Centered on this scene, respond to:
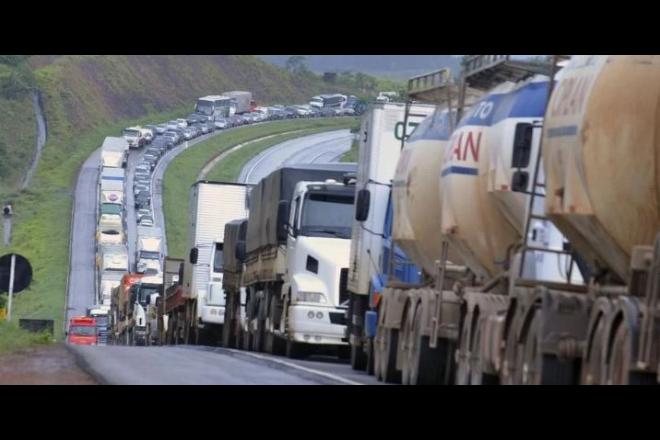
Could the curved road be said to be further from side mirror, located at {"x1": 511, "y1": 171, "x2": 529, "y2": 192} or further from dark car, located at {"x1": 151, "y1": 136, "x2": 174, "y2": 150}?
dark car, located at {"x1": 151, "y1": 136, "x2": 174, "y2": 150}

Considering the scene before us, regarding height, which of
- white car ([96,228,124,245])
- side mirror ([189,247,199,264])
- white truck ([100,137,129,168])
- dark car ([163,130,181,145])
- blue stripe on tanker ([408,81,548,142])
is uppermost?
dark car ([163,130,181,145])

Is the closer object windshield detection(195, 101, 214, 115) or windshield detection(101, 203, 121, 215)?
windshield detection(101, 203, 121, 215)

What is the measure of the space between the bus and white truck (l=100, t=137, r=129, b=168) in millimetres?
13054

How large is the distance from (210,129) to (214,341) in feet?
264

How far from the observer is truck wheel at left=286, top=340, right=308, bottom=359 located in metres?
30.1

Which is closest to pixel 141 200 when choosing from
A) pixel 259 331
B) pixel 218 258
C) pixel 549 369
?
pixel 218 258

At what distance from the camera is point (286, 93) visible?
14012 cm

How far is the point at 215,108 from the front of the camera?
130 metres

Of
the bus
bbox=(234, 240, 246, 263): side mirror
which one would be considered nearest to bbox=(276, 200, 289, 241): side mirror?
bbox=(234, 240, 246, 263): side mirror

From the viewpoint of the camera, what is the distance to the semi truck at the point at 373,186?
25.5 meters

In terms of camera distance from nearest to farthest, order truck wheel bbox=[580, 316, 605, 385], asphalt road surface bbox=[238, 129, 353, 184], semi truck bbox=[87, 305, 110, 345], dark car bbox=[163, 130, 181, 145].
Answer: truck wheel bbox=[580, 316, 605, 385]
semi truck bbox=[87, 305, 110, 345]
asphalt road surface bbox=[238, 129, 353, 184]
dark car bbox=[163, 130, 181, 145]

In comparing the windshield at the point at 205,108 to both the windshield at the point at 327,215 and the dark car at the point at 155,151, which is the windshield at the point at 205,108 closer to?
the dark car at the point at 155,151

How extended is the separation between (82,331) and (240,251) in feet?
79.8
